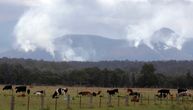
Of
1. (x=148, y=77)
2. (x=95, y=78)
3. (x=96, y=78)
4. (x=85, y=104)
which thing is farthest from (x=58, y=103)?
(x=96, y=78)

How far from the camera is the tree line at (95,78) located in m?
130

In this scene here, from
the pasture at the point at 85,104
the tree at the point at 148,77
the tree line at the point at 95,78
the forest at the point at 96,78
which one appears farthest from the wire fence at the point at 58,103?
the forest at the point at 96,78

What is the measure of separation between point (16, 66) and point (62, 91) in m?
72.1

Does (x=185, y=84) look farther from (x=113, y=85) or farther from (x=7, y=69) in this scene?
(x=7, y=69)

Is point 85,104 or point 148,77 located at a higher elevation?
point 148,77

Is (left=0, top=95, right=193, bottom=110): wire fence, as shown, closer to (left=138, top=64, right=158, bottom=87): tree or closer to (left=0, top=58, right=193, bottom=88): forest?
(left=138, top=64, right=158, bottom=87): tree

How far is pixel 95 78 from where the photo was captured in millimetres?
139125

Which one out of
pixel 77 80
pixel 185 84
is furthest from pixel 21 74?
pixel 185 84

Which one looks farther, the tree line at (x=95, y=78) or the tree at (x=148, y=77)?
the tree line at (x=95, y=78)

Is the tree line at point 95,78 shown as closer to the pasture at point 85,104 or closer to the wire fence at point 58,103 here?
the pasture at point 85,104

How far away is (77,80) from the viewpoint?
460 ft

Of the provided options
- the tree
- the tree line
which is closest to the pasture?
the tree

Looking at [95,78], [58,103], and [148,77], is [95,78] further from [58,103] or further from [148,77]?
[58,103]

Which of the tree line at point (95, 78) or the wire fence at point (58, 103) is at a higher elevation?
the tree line at point (95, 78)
